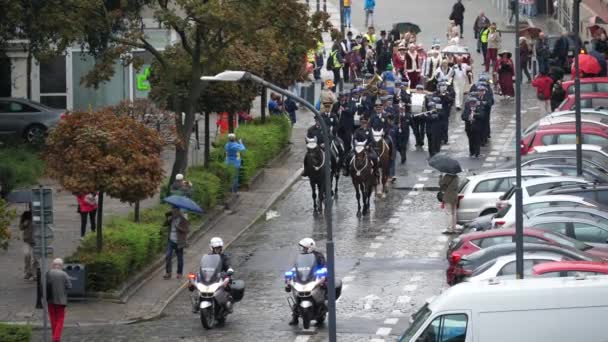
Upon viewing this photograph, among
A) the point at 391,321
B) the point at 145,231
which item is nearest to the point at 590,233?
the point at 391,321

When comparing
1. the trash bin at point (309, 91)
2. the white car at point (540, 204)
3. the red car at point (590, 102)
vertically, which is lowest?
the white car at point (540, 204)

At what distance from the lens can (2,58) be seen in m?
51.2

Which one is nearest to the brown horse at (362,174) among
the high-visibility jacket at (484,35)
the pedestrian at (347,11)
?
the high-visibility jacket at (484,35)

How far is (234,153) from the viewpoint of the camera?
42.9m

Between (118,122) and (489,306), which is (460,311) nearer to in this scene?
(489,306)

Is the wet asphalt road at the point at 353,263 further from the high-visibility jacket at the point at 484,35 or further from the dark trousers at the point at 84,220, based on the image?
the high-visibility jacket at the point at 484,35

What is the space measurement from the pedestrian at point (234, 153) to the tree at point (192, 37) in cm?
105

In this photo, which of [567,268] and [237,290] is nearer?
[567,268]

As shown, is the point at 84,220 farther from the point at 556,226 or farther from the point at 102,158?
the point at 556,226

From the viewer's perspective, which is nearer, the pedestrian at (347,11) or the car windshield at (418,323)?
the car windshield at (418,323)

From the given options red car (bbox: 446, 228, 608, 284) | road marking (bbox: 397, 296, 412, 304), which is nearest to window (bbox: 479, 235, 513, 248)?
red car (bbox: 446, 228, 608, 284)

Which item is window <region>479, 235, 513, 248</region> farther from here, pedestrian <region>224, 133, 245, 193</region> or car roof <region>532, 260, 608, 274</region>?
pedestrian <region>224, 133, 245, 193</region>

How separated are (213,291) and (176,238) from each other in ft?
14.5

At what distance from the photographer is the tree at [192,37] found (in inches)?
1533
